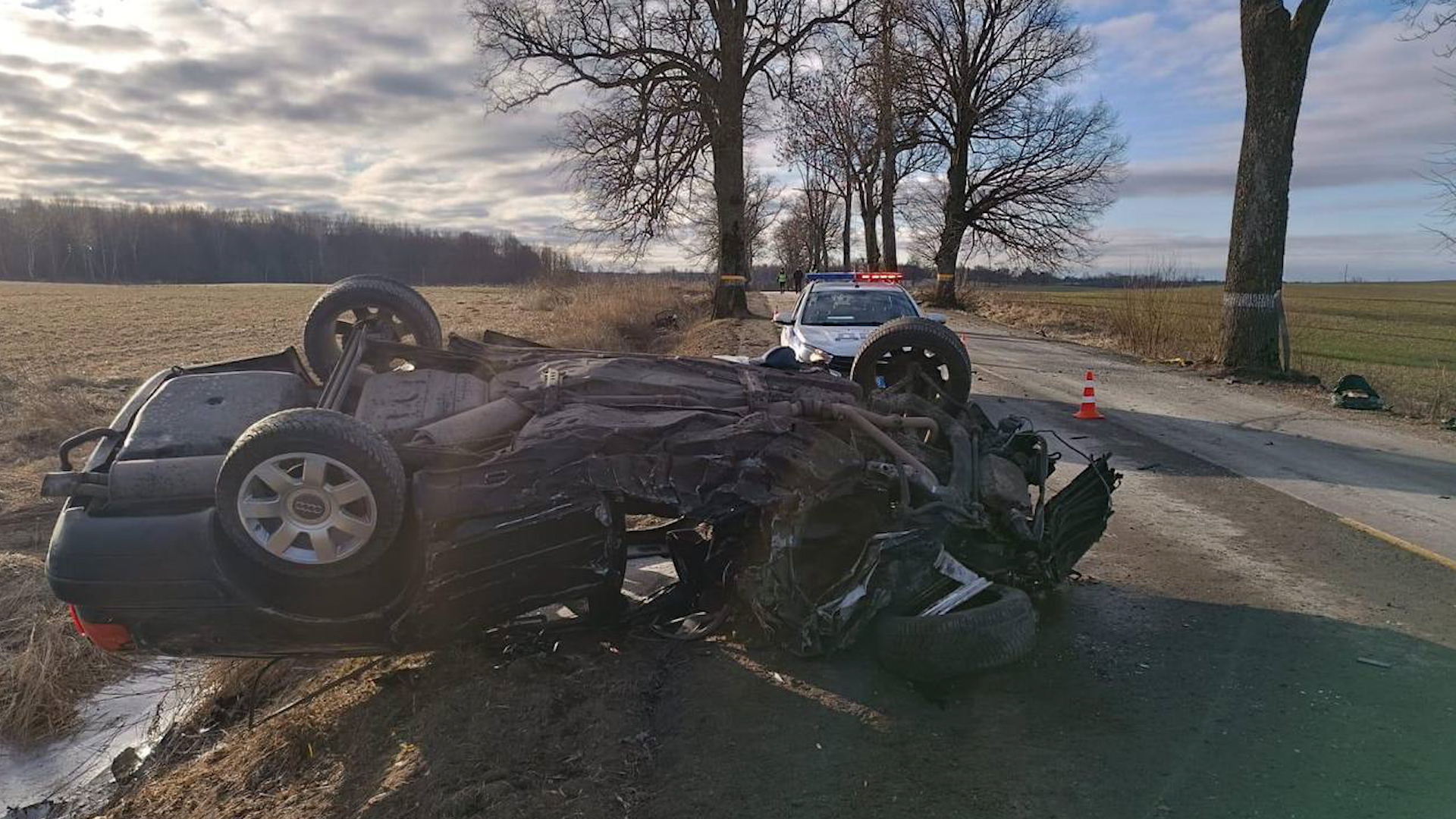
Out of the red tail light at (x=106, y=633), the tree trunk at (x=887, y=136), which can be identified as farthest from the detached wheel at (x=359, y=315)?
the tree trunk at (x=887, y=136)

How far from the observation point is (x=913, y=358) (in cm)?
558

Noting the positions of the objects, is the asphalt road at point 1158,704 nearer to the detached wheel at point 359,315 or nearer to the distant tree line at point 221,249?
the detached wheel at point 359,315

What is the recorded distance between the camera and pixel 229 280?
111 metres

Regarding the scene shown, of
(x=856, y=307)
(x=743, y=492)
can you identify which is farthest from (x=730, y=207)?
(x=743, y=492)

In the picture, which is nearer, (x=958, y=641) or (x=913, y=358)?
(x=958, y=641)

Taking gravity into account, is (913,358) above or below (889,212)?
below

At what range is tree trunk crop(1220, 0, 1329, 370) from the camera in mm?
12781

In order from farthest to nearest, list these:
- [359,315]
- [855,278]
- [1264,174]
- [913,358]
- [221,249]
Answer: [221,249]
[1264,174]
[855,278]
[913,358]
[359,315]

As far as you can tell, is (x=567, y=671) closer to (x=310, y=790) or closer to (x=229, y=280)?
(x=310, y=790)

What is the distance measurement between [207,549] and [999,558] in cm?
352

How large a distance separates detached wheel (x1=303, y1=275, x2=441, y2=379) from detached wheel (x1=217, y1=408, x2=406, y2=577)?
1721 millimetres

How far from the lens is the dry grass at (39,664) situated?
5.00 metres

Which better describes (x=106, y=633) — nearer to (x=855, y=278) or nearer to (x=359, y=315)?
(x=359, y=315)

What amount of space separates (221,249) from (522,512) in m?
133
